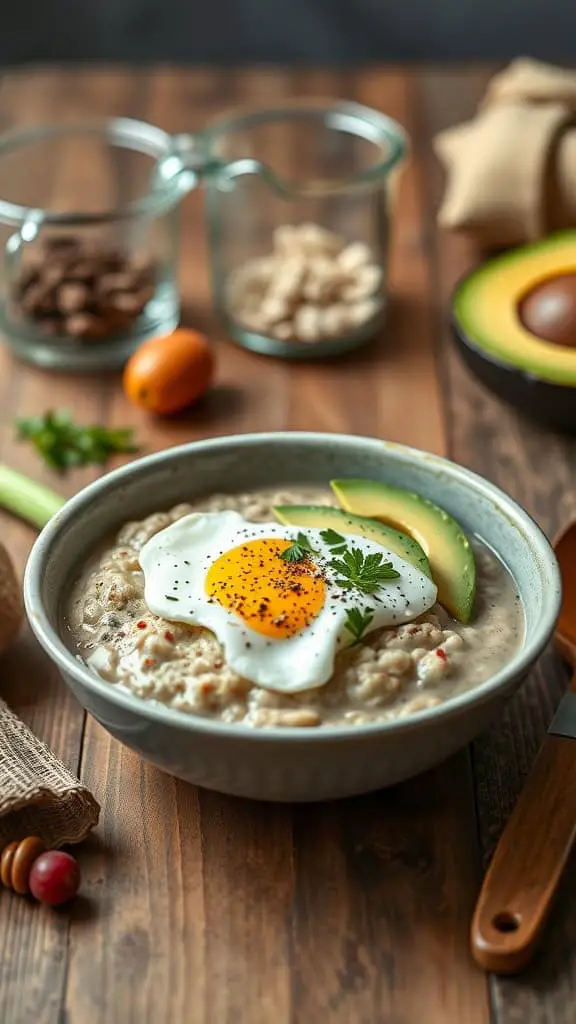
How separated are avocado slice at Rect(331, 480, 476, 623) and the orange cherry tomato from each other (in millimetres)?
657

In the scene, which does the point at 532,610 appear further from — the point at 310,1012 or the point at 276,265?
the point at 276,265

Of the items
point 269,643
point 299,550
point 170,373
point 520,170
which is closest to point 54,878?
point 269,643

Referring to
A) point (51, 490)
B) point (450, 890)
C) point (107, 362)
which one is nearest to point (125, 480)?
point (51, 490)

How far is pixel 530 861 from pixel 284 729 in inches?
12.2

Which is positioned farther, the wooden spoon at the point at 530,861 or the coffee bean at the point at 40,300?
the coffee bean at the point at 40,300

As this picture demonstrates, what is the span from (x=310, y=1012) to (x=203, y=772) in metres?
0.27

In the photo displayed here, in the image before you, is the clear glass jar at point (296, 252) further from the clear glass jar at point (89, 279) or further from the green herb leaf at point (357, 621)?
the green herb leaf at point (357, 621)

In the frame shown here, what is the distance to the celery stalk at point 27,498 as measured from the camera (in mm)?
2059

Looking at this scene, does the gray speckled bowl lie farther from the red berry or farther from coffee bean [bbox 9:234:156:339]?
coffee bean [bbox 9:234:156:339]

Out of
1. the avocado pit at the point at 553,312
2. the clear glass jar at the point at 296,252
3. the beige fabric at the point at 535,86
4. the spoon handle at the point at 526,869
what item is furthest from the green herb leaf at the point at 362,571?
the beige fabric at the point at 535,86

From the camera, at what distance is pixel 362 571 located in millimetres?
1655

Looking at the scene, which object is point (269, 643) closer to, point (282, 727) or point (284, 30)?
point (282, 727)

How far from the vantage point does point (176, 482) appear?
189 cm

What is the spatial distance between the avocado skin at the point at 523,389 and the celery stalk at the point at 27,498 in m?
0.79
